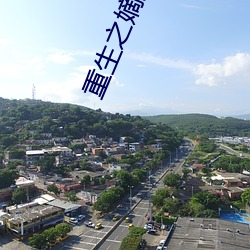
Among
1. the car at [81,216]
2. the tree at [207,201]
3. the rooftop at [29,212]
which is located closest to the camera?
the rooftop at [29,212]

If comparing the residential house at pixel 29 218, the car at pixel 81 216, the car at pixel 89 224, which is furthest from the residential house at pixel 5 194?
the car at pixel 89 224

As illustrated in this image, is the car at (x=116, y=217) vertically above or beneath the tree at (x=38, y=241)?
beneath

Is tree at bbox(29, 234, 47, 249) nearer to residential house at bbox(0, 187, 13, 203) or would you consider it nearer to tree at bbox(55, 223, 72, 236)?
tree at bbox(55, 223, 72, 236)

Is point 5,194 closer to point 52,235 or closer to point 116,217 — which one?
point 116,217

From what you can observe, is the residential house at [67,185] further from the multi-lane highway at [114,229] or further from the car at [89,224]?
the car at [89,224]

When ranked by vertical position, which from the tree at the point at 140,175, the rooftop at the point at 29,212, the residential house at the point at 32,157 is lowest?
the rooftop at the point at 29,212

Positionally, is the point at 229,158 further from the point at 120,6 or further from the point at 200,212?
the point at 120,6

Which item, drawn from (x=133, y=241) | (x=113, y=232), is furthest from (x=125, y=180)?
(x=133, y=241)

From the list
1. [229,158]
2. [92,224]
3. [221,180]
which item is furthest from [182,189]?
[229,158]
